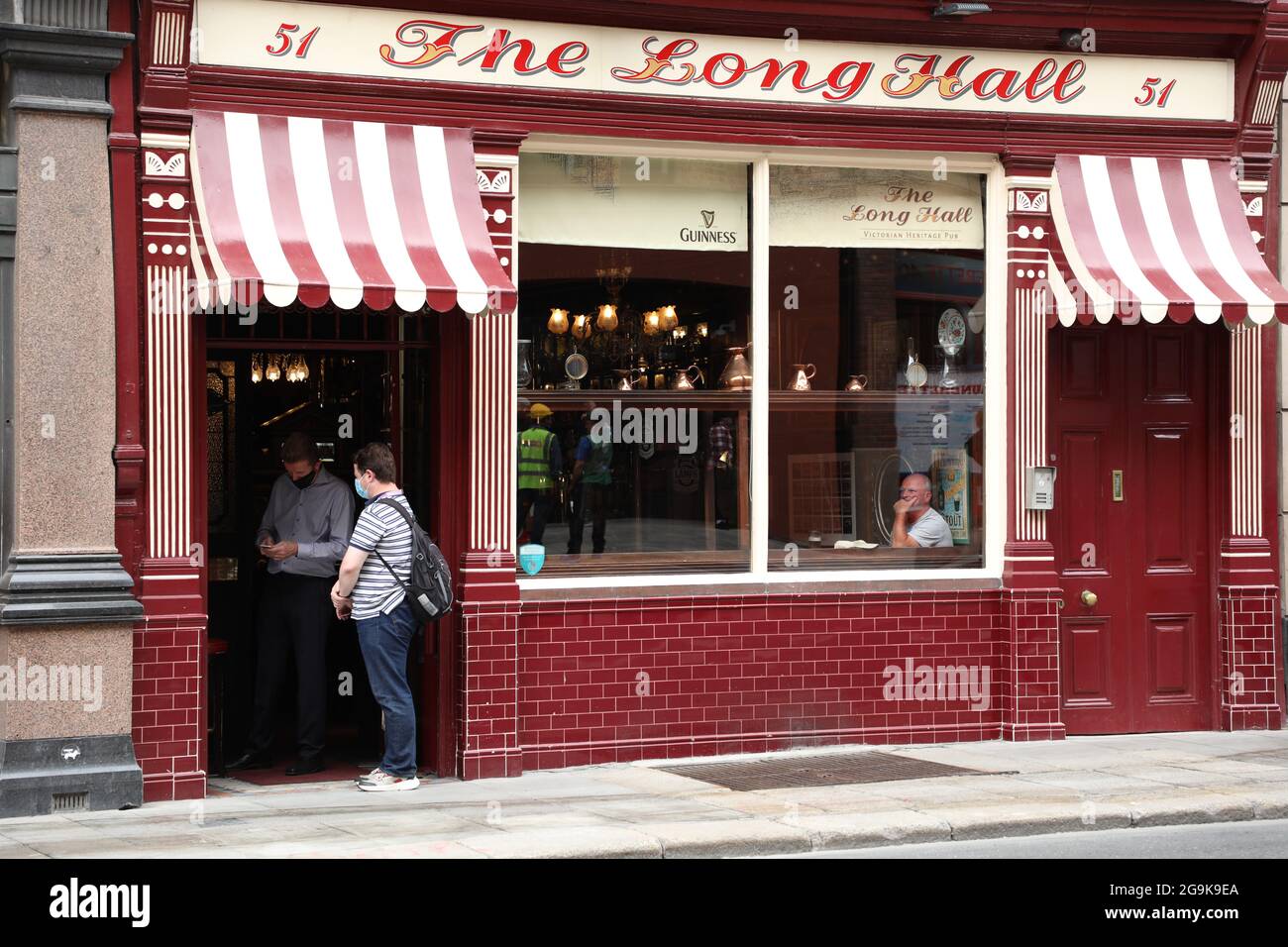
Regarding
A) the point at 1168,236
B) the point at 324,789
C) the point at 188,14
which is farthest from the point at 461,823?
Result: the point at 1168,236

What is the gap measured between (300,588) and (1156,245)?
6.14 metres

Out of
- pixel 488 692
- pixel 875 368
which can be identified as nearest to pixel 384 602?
pixel 488 692

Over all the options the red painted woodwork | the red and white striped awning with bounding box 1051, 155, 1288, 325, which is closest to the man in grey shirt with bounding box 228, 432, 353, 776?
the red painted woodwork

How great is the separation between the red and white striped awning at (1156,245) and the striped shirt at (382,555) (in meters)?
4.77

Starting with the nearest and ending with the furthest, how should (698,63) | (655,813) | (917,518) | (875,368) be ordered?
(655,813) < (698,63) < (875,368) < (917,518)

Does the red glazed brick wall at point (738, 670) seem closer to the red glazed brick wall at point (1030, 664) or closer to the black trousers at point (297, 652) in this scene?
→ the red glazed brick wall at point (1030, 664)

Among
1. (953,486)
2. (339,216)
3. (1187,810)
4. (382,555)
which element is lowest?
(1187,810)

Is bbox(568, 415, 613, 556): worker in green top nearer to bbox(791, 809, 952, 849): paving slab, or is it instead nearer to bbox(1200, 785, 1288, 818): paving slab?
bbox(791, 809, 952, 849): paving slab

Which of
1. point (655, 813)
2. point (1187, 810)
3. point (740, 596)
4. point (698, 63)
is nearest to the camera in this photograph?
point (655, 813)

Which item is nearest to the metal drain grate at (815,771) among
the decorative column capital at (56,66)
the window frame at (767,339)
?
the window frame at (767,339)

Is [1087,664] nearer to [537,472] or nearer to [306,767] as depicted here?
[537,472]

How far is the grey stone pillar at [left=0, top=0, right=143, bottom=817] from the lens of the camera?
9148 millimetres

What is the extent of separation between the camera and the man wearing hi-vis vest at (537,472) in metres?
10.8
